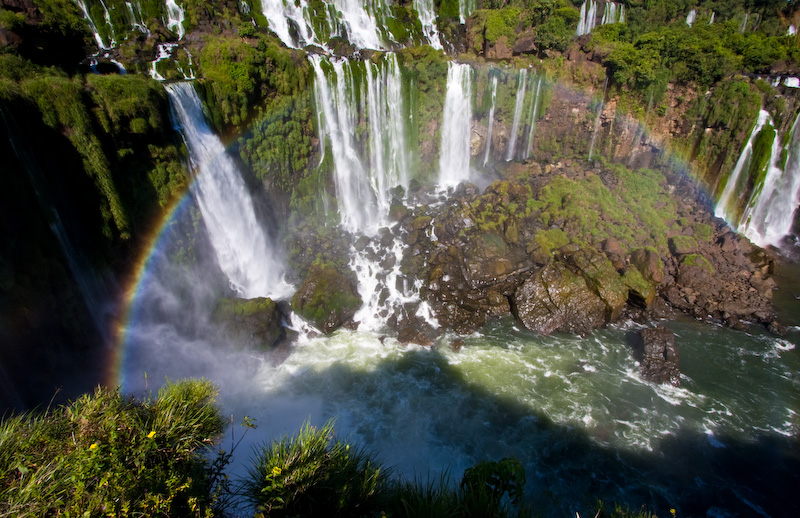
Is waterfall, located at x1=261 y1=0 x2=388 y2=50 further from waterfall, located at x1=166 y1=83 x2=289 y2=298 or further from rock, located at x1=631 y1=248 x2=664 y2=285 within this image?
rock, located at x1=631 y1=248 x2=664 y2=285

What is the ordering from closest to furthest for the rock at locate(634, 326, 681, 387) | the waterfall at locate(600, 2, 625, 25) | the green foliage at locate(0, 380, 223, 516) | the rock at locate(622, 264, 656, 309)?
the green foliage at locate(0, 380, 223, 516), the rock at locate(634, 326, 681, 387), the rock at locate(622, 264, 656, 309), the waterfall at locate(600, 2, 625, 25)

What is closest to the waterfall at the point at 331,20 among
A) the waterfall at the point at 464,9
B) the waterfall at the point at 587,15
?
the waterfall at the point at 464,9

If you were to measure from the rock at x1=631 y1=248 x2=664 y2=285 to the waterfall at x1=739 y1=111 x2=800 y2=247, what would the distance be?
9.37 metres

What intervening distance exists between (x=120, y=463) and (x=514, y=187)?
21.6 metres

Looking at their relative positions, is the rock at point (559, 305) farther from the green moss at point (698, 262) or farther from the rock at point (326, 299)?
the rock at point (326, 299)

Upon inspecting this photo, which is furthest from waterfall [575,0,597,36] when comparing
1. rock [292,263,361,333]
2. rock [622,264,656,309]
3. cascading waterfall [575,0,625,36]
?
rock [292,263,361,333]

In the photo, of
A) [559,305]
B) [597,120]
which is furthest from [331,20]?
[559,305]

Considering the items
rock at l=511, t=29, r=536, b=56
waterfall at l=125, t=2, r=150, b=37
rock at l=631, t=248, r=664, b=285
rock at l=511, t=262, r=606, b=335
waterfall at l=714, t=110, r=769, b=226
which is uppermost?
waterfall at l=125, t=2, r=150, b=37

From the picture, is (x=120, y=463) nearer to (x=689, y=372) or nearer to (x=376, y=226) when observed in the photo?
(x=689, y=372)

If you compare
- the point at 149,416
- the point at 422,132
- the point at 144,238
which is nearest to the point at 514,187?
the point at 422,132

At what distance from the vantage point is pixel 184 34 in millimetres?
20953

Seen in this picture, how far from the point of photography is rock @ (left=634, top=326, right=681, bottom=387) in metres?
13.5

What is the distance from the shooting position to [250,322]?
14.7m

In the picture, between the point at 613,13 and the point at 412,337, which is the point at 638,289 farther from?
the point at 613,13
